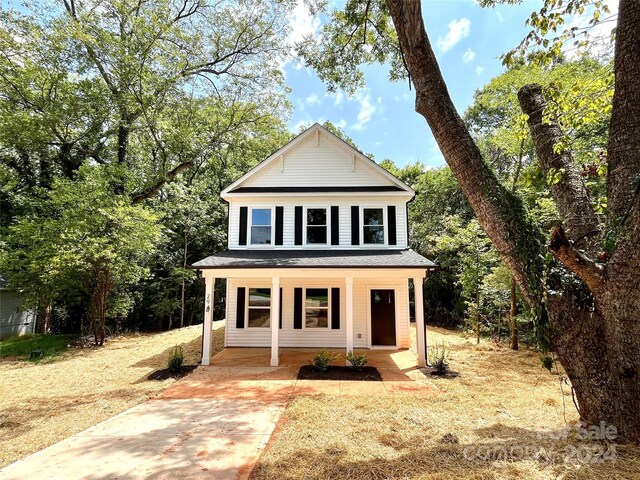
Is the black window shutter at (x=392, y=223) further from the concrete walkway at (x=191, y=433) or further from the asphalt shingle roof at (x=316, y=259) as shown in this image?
the concrete walkway at (x=191, y=433)

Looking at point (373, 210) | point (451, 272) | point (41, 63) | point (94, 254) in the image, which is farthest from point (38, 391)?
point (451, 272)

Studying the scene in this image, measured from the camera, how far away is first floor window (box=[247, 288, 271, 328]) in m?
10.9

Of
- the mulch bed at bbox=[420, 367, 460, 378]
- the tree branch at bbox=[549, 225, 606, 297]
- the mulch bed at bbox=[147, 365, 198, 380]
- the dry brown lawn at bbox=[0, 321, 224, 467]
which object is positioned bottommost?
the dry brown lawn at bbox=[0, 321, 224, 467]

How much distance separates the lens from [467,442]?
3863mm

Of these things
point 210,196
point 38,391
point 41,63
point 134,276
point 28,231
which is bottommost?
point 38,391

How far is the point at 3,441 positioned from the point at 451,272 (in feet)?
58.6

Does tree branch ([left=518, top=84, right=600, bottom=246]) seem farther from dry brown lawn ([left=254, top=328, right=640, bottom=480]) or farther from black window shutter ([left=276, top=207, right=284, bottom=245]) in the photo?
black window shutter ([left=276, top=207, right=284, bottom=245])

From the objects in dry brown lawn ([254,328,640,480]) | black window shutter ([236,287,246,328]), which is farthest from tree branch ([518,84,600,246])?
black window shutter ([236,287,246,328])

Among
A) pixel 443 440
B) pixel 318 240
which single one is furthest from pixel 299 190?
pixel 443 440

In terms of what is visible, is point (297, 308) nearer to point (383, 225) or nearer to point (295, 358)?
point (295, 358)

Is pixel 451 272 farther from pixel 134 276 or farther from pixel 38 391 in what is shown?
pixel 38 391

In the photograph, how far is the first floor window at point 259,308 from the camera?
1093cm

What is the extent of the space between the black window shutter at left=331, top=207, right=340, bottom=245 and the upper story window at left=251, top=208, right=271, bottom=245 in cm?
229

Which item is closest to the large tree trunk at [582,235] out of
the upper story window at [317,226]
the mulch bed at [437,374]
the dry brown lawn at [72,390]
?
the mulch bed at [437,374]
